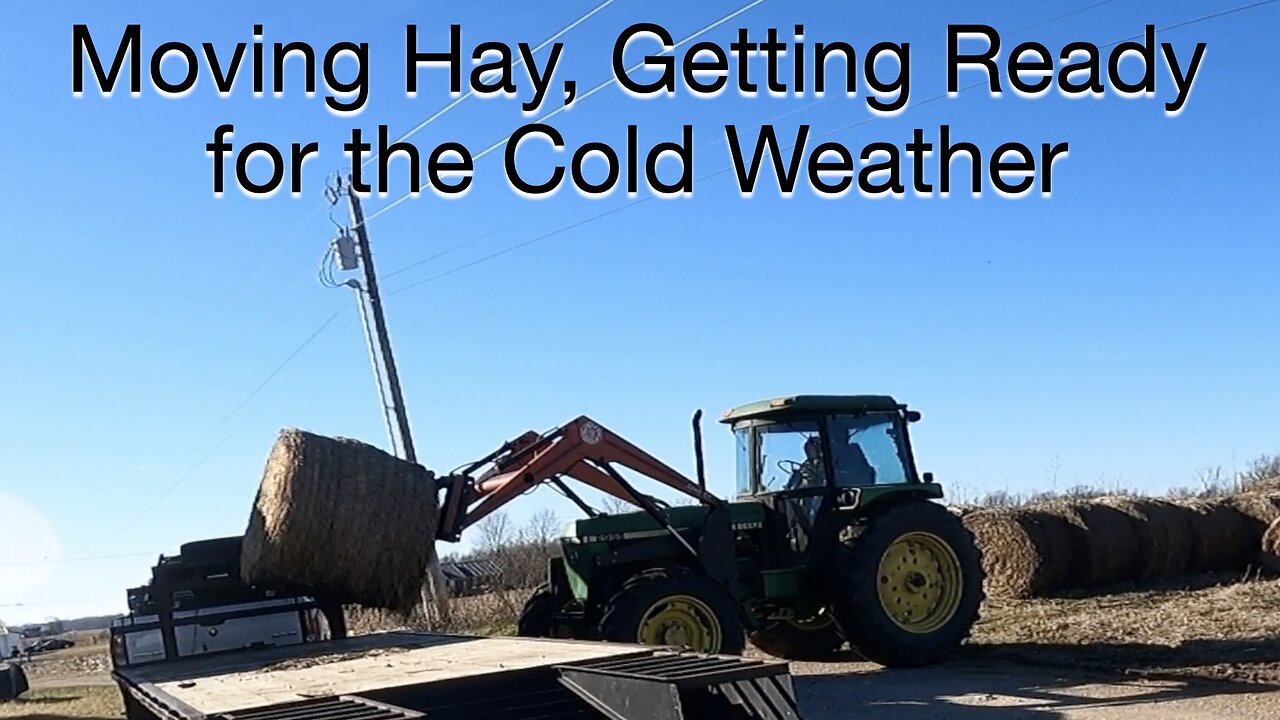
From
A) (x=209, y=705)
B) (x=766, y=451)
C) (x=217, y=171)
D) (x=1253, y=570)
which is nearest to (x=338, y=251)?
(x=217, y=171)

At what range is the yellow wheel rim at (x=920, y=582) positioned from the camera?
1187 cm

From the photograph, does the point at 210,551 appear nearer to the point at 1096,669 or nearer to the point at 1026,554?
the point at 1096,669

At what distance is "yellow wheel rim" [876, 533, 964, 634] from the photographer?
11867 mm

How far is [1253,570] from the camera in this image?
17.3 meters

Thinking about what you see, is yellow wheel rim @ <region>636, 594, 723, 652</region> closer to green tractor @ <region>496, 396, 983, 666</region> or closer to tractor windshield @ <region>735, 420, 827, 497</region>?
green tractor @ <region>496, 396, 983, 666</region>

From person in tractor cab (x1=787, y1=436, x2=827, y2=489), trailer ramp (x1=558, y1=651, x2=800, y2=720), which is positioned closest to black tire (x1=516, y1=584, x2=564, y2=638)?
person in tractor cab (x1=787, y1=436, x2=827, y2=489)

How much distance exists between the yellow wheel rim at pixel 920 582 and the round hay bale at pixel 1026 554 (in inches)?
162

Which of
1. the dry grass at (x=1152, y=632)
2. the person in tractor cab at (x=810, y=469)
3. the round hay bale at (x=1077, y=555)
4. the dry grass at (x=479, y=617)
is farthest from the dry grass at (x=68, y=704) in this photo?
the round hay bale at (x=1077, y=555)

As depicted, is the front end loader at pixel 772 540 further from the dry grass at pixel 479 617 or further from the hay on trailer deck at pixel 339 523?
the dry grass at pixel 479 617

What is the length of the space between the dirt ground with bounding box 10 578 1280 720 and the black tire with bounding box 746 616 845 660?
0.15 meters

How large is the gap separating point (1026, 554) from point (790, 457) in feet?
16.4

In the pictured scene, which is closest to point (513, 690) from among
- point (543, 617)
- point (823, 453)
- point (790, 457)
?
point (543, 617)

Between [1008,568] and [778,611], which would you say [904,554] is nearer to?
[778,611]

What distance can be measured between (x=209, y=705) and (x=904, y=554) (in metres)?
7.73
